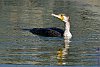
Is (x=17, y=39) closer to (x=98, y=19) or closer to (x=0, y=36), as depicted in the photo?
(x=0, y=36)

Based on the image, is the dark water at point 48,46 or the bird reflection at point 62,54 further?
the dark water at point 48,46

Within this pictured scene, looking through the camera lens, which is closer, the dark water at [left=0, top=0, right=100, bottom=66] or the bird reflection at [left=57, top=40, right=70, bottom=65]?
the bird reflection at [left=57, top=40, right=70, bottom=65]

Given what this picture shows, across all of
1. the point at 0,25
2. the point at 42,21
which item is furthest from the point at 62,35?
the point at 42,21

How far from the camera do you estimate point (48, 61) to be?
60.9 feet

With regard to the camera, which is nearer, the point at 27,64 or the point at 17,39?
the point at 27,64

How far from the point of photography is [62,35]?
87.7 ft

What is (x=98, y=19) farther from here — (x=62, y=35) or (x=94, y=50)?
(x=94, y=50)

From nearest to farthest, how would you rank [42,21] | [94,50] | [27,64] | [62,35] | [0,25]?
1. [27,64]
2. [94,50]
3. [62,35]
4. [0,25]
5. [42,21]

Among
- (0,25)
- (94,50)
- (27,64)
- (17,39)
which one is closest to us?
(27,64)

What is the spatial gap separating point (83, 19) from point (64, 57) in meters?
15.6

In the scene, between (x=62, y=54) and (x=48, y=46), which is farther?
(x=48, y=46)

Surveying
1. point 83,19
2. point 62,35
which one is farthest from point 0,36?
point 83,19

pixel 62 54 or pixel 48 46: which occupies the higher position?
pixel 48 46

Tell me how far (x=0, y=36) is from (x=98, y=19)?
11.2 meters
